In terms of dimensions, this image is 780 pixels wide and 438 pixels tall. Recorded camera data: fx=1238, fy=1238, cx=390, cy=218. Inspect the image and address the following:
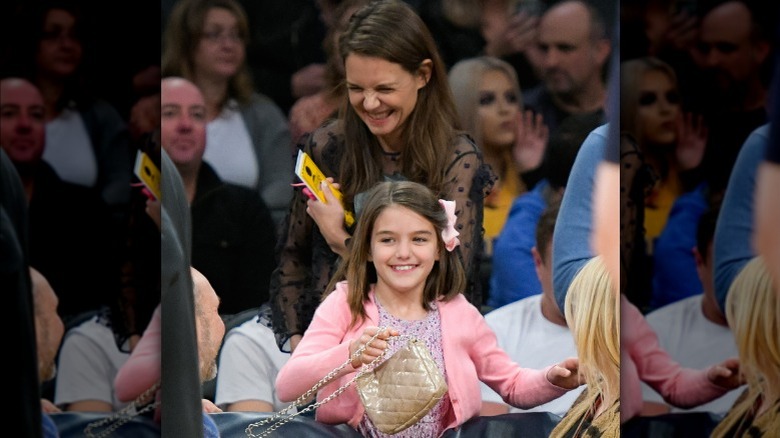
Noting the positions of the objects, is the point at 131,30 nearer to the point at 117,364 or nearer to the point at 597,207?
the point at 117,364

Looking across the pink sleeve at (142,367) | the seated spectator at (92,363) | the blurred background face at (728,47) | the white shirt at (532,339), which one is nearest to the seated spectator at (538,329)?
the white shirt at (532,339)

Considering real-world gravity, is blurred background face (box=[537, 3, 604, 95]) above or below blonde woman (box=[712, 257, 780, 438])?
above

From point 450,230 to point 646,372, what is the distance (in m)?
0.91

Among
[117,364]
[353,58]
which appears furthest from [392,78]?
[117,364]

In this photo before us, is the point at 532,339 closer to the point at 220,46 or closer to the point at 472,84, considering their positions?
the point at 472,84

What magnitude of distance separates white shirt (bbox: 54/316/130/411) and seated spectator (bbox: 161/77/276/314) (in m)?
0.46

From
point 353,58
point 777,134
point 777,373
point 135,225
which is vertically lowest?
point 777,373

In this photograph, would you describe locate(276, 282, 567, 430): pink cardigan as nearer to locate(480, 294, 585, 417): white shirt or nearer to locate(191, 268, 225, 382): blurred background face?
locate(480, 294, 585, 417): white shirt

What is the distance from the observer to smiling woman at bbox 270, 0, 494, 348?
4.65m

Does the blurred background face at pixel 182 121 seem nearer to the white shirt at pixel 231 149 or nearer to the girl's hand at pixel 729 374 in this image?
the white shirt at pixel 231 149

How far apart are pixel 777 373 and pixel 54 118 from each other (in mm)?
2859

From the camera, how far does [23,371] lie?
4.53 m

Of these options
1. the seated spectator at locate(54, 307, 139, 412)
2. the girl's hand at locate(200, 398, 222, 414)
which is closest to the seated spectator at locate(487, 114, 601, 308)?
the girl's hand at locate(200, 398, 222, 414)

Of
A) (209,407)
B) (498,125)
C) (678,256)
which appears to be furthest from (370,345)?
(678,256)
